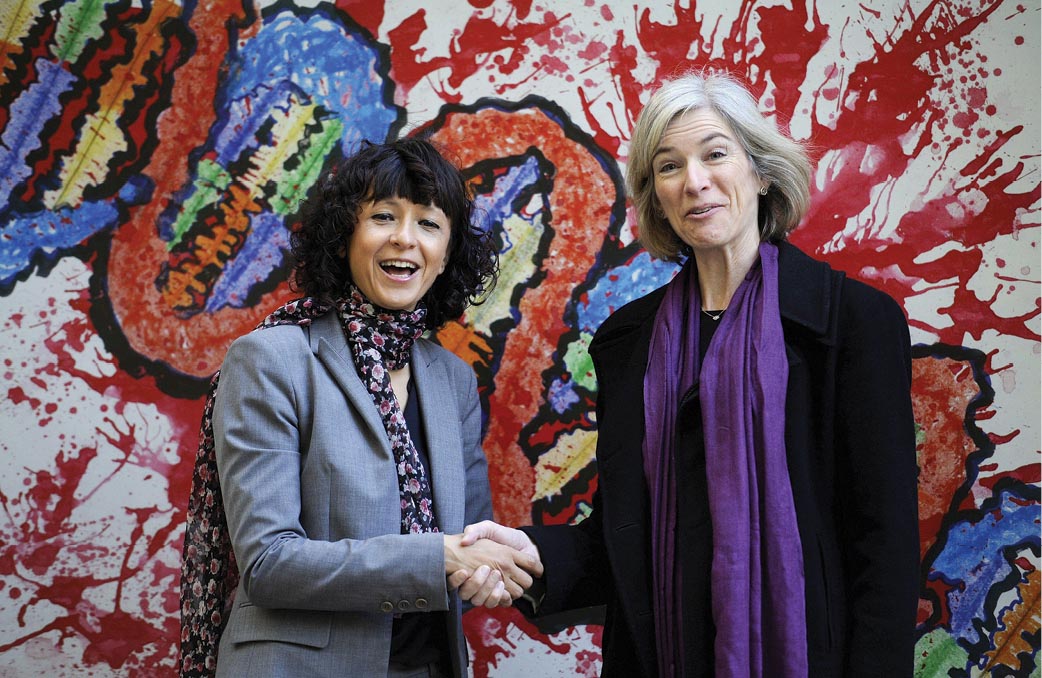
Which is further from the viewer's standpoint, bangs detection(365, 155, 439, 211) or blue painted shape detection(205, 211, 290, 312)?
blue painted shape detection(205, 211, 290, 312)

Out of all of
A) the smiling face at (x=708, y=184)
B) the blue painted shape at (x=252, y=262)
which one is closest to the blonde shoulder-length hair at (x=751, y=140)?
the smiling face at (x=708, y=184)

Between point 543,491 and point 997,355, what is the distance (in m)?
1.31

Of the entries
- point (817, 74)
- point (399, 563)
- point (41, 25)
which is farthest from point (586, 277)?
point (41, 25)

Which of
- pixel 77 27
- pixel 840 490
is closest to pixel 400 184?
pixel 840 490

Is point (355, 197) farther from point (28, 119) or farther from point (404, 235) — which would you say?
point (28, 119)

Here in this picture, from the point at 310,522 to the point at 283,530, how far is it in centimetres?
7

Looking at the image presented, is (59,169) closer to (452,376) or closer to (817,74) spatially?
(452,376)

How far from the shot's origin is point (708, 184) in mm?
1878

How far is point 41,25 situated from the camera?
2.53m

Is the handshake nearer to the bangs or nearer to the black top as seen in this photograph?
A: the black top

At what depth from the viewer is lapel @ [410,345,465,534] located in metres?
1.90

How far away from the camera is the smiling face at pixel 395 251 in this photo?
6.37ft

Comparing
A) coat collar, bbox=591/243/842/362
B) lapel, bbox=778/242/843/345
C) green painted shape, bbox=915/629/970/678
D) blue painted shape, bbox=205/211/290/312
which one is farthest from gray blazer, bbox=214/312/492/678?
green painted shape, bbox=915/629/970/678

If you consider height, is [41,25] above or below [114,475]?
above
